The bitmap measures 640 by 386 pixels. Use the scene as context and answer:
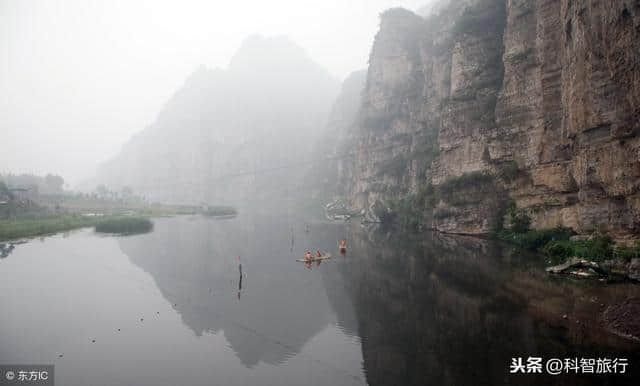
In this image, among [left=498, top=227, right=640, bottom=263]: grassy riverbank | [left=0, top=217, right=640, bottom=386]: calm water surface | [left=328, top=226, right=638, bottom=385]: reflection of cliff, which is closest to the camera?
[left=328, top=226, right=638, bottom=385]: reflection of cliff

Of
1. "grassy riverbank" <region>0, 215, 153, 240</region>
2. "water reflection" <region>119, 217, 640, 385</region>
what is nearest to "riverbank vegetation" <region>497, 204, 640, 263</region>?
"water reflection" <region>119, 217, 640, 385</region>

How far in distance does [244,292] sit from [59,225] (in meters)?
51.3

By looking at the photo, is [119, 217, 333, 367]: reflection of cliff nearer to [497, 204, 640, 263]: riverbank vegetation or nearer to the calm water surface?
the calm water surface

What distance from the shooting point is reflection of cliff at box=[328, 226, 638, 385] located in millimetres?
14531

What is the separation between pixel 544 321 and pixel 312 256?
74.2ft

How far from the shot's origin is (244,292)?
2706cm

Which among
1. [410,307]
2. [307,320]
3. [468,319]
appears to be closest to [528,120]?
[410,307]

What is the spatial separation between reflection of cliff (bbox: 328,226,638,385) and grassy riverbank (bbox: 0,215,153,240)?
48471 mm

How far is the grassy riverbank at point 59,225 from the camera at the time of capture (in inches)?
2116

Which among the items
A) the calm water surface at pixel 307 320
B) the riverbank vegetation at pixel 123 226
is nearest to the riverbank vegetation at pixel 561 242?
the calm water surface at pixel 307 320

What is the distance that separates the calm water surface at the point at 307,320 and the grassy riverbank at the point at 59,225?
2095cm

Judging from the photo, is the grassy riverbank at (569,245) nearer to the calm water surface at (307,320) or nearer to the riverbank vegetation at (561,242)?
the riverbank vegetation at (561,242)

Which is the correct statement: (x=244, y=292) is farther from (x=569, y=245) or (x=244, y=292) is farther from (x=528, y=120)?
(x=528, y=120)

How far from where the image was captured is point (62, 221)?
65.2 metres
